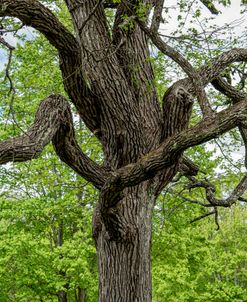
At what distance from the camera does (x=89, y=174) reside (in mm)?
5195

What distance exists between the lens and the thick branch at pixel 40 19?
13.3ft

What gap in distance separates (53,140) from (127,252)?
61.2 inches

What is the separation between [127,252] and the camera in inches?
197

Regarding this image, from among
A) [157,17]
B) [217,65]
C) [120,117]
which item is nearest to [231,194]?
[217,65]

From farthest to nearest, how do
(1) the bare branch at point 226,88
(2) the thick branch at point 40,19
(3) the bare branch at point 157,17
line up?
(1) the bare branch at point 226,88 → (3) the bare branch at point 157,17 → (2) the thick branch at point 40,19

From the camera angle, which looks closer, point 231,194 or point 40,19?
point 40,19

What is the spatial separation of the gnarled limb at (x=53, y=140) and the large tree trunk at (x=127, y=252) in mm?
524

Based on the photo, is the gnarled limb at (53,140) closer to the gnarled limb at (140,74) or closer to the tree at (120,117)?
the tree at (120,117)

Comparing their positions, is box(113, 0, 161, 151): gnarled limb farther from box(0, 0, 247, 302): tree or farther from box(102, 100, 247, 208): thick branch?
box(102, 100, 247, 208): thick branch

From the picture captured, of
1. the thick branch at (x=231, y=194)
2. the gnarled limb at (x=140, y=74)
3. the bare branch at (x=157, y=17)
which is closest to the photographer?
the bare branch at (x=157, y=17)

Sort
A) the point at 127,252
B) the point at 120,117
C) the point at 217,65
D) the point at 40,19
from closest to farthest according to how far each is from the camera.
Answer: the point at 40,19
the point at 127,252
the point at 120,117
the point at 217,65

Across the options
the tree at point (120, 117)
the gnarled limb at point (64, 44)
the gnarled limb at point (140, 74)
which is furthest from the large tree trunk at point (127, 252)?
the gnarled limb at point (64, 44)

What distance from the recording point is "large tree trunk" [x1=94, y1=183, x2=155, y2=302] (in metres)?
4.93

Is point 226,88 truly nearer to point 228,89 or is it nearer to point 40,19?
point 228,89
